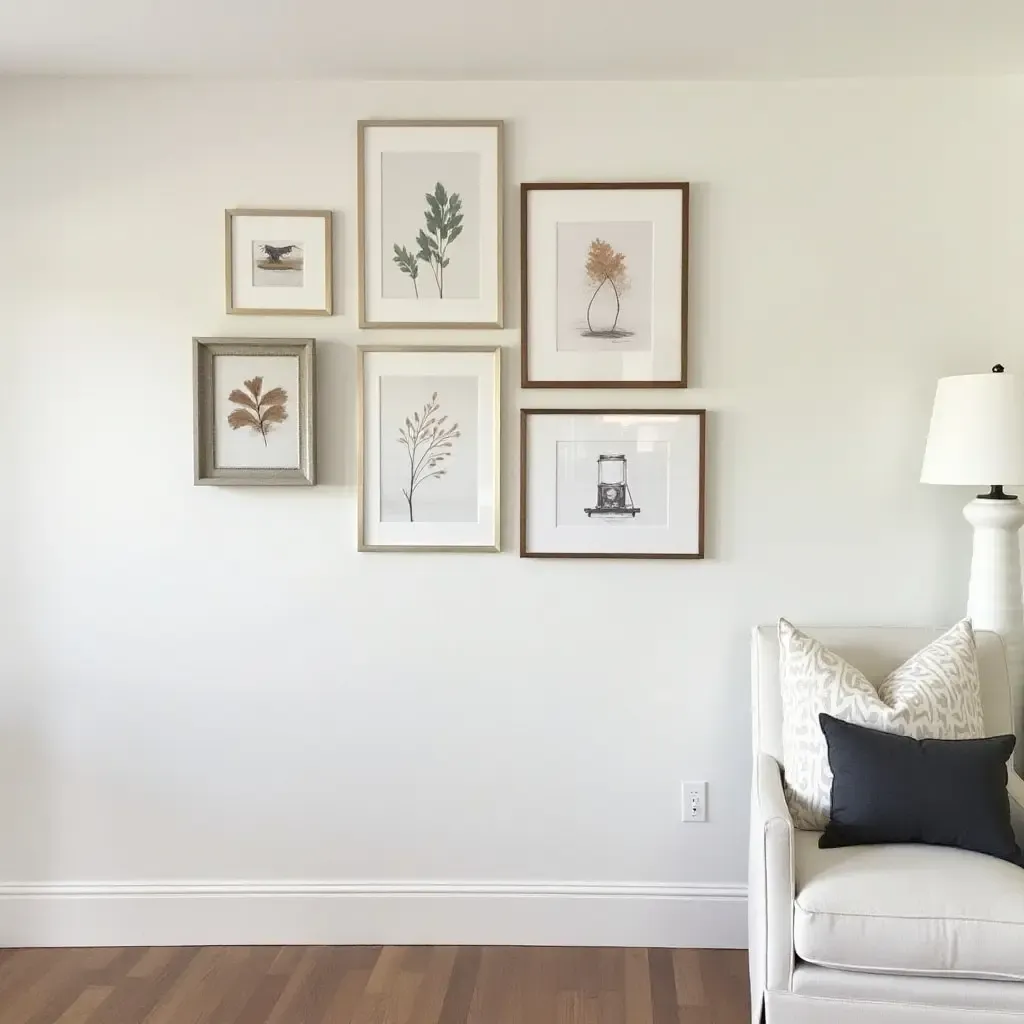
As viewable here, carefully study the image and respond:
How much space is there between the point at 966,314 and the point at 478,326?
1324mm

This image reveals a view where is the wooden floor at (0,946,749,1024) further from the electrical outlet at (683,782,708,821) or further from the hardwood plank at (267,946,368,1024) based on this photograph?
the electrical outlet at (683,782,708,821)

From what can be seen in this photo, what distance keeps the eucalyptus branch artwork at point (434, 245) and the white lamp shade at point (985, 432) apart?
136 cm

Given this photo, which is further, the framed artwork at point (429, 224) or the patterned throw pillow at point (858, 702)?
the framed artwork at point (429, 224)

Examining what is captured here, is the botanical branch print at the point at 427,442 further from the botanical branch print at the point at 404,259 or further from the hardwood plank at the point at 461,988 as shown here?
the hardwood plank at the point at 461,988

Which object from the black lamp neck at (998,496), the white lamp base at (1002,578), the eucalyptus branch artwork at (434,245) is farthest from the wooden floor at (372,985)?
the eucalyptus branch artwork at (434,245)

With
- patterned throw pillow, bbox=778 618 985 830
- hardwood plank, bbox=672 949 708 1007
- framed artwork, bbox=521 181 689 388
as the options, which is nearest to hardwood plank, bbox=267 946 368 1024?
hardwood plank, bbox=672 949 708 1007

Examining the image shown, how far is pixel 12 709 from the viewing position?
2.65m

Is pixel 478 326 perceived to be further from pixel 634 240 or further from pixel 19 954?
pixel 19 954

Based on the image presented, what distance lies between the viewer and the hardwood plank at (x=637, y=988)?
229cm

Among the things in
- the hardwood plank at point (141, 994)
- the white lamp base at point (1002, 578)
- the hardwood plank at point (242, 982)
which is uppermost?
the white lamp base at point (1002, 578)

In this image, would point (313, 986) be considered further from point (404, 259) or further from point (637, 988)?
point (404, 259)

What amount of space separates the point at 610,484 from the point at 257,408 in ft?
3.26

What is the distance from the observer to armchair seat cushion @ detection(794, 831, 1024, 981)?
1.81m

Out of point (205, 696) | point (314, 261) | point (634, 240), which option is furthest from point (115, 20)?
point (205, 696)
